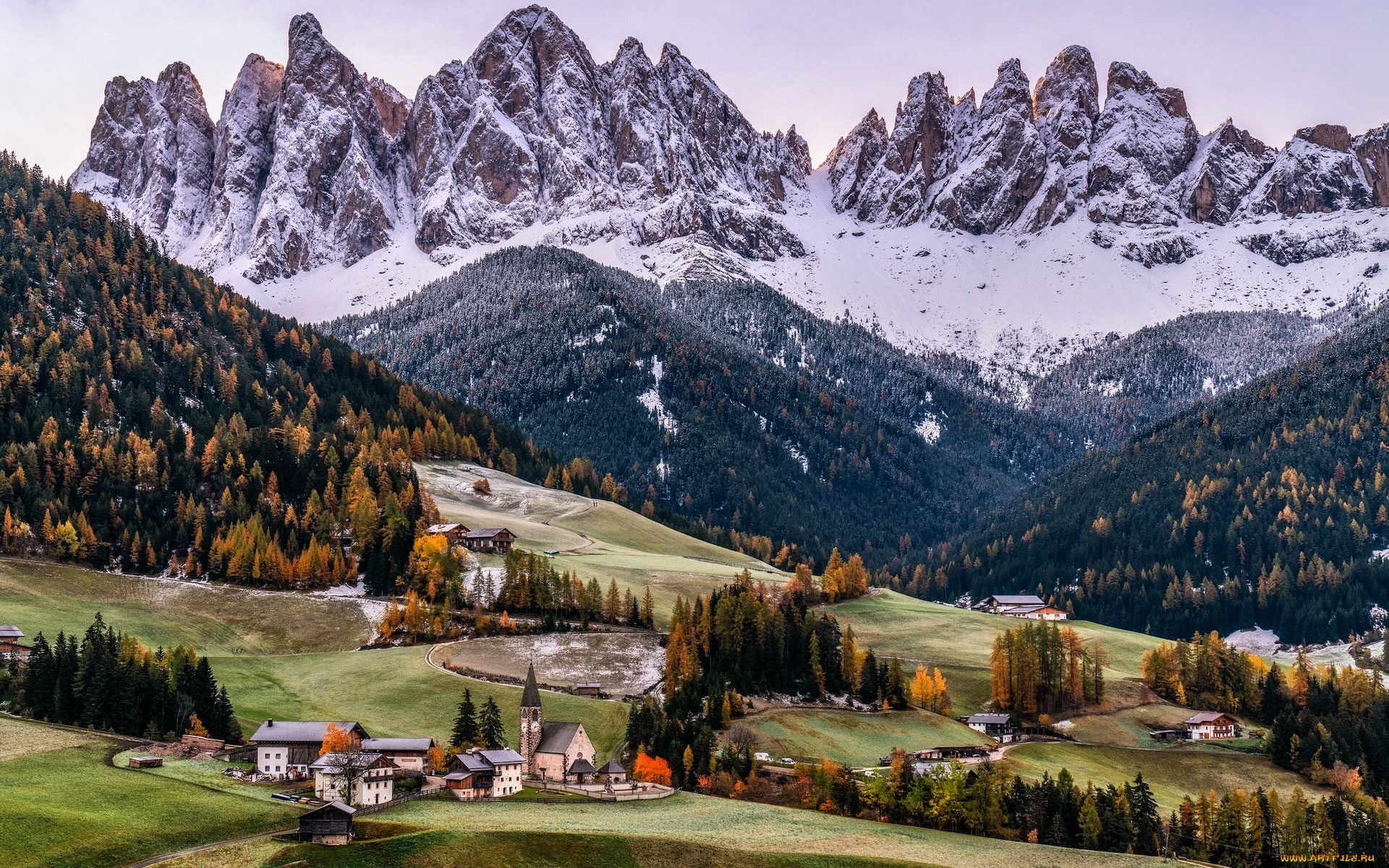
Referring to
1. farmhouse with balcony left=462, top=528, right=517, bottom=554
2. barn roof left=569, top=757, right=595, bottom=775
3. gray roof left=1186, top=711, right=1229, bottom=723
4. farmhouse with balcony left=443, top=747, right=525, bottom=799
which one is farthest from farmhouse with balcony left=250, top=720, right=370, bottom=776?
gray roof left=1186, top=711, right=1229, bottom=723

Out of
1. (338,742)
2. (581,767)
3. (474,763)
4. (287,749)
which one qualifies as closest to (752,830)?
(581,767)

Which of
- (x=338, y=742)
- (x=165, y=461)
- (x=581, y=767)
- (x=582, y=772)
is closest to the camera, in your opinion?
(x=338, y=742)

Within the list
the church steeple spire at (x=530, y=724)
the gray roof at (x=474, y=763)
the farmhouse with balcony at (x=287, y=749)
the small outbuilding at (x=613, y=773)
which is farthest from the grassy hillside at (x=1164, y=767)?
the farmhouse with balcony at (x=287, y=749)

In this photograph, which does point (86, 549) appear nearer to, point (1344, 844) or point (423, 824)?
point (423, 824)

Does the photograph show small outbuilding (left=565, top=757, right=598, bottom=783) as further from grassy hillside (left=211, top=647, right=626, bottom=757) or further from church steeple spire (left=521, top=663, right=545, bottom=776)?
grassy hillside (left=211, top=647, right=626, bottom=757)

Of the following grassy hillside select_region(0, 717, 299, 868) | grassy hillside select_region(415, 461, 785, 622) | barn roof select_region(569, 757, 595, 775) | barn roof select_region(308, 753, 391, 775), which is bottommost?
barn roof select_region(569, 757, 595, 775)

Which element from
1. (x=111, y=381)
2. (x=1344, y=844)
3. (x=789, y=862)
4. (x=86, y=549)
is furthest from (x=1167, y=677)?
(x=111, y=381)

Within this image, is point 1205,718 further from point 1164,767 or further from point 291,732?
point 291,732

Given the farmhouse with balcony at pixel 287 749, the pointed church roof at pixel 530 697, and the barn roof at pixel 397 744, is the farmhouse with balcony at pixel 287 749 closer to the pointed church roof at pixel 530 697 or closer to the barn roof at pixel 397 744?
the barn roof at pixel 397 744
